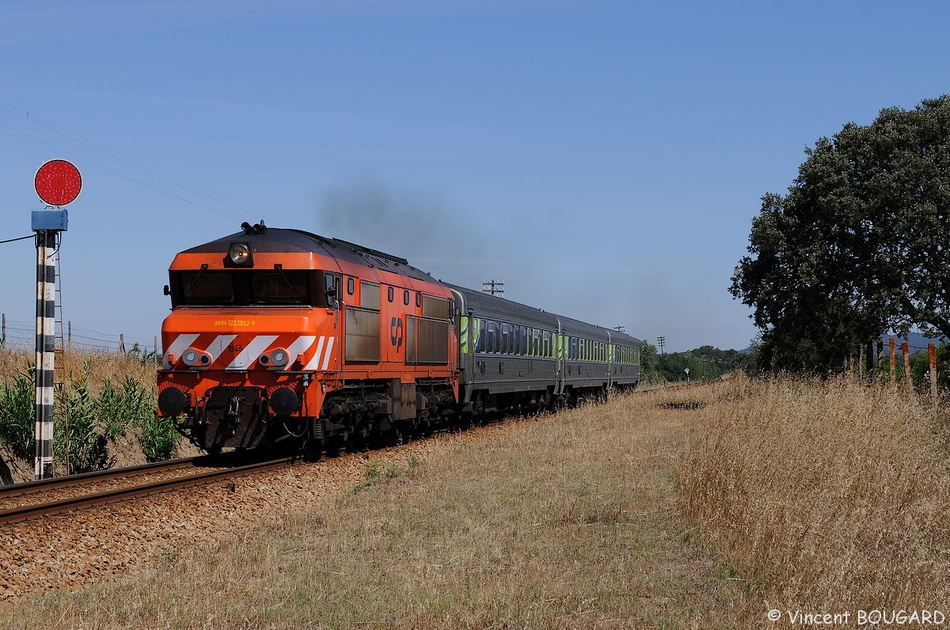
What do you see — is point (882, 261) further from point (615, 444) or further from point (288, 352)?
point (288, 352)

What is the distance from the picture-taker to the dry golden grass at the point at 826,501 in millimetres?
6496

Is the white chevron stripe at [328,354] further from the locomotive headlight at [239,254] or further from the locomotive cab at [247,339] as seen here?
the locomotive headlight at [239,254]

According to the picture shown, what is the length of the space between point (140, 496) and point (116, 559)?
2.77 m

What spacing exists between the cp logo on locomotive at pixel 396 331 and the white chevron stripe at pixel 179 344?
14.0ft

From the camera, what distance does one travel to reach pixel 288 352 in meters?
15.3

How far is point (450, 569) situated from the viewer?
8094 millimetres

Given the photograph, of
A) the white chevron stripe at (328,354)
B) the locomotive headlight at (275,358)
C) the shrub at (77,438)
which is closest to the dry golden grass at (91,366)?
the shrub at (77,438)

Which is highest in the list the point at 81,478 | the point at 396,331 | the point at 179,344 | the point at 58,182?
the point at 58,182

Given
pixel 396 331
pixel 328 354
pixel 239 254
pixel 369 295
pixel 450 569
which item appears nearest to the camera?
pixel 450 569

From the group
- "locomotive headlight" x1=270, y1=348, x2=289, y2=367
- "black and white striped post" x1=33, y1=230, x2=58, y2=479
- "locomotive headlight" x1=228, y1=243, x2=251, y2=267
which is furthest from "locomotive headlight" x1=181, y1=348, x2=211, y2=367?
"black and white striped post" x1=33, y1=230, x2=58, y2=479

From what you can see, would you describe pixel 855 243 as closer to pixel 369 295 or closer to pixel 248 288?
pixel 369 295

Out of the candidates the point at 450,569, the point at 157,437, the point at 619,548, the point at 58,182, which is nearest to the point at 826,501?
the point at 619,548

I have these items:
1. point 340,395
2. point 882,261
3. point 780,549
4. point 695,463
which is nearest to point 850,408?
point 695,463

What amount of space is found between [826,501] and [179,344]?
422 inches
